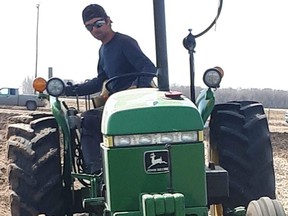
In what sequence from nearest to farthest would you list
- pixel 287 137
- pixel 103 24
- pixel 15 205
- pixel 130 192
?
pixel 130 192 → pixel 15 205 → pixel 103 24 → pixel 287 137

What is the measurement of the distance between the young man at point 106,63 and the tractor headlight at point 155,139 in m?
1.00

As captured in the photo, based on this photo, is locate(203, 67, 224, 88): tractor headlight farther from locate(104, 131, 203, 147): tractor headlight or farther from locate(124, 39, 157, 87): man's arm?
locate(104, 131, 203, 147): tractor headlight

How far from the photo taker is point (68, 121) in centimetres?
560

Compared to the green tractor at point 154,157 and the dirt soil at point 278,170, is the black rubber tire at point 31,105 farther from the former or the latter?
the green tractor at point 154,157

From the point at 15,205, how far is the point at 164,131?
5.57 ft

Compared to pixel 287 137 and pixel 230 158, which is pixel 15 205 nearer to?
pixel 230 158

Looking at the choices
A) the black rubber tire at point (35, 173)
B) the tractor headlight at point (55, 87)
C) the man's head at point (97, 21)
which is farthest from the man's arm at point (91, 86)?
the tractor headlight at point (55, 87)

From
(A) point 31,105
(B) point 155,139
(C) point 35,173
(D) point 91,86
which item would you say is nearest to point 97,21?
(D) point 91,86

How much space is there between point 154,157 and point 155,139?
118 millimetres

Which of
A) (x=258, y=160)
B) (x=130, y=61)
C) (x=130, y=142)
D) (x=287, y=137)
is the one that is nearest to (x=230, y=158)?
(x=258, y=160)

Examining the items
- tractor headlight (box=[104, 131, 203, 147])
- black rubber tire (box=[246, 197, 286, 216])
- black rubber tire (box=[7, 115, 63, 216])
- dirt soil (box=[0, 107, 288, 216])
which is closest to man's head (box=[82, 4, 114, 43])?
black rubber tire (box=[7, 115, 63, 216])

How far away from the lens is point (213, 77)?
5172mm

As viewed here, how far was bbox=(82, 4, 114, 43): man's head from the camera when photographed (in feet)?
18.9

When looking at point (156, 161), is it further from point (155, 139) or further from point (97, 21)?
point (97, 21)
